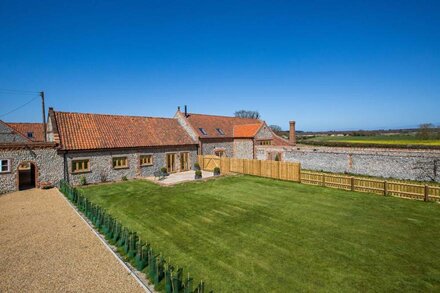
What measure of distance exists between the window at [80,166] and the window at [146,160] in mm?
5147

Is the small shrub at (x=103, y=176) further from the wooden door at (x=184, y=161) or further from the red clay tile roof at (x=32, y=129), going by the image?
the red clay tile roof at (x=32, y=129)

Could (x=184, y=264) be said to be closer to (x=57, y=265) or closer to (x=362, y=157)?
(x=57, y=265)

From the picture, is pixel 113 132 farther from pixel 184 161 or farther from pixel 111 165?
pixel 184 161

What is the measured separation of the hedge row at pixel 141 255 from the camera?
7.31m

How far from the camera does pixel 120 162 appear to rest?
83.6 ft

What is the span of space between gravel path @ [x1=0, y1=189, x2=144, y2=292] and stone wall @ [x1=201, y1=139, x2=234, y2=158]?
1890cm

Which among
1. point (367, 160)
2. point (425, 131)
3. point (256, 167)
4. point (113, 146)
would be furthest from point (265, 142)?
point (425, 131)

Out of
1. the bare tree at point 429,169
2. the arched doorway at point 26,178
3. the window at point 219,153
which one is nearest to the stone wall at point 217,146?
the window at point 219,153

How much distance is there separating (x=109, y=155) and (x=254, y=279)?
67.4ft

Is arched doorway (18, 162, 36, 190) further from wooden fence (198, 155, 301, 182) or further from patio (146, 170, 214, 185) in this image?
wooden fence (198, 155, 301, 182)

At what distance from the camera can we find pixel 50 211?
1602cm

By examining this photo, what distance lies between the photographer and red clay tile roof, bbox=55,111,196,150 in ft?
78.3

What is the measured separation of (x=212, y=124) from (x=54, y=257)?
28.7m

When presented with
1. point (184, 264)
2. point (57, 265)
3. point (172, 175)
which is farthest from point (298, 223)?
point (172, 175)
